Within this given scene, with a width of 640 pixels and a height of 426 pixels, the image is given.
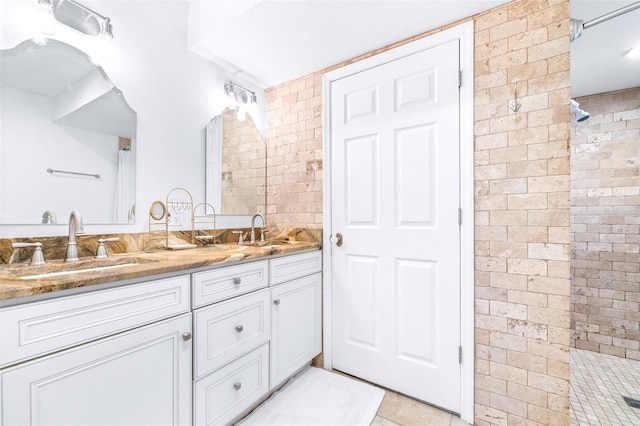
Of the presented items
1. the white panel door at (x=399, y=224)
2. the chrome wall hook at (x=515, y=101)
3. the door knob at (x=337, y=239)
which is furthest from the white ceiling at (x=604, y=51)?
the door knob at (x=337, y=239)

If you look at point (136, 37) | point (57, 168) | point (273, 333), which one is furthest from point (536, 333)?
point (136, 37)

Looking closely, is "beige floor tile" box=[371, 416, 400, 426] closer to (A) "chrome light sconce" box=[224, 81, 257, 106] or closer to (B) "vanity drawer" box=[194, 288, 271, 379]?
(B) "vanity drawer" box=[194, 288, 271, 379]

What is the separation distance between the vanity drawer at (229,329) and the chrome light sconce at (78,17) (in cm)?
154

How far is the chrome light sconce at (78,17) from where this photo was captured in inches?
54.6

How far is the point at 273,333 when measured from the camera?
5.69ft

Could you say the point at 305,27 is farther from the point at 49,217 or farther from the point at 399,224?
the point at 49,217

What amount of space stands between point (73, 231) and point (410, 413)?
1.99 metres

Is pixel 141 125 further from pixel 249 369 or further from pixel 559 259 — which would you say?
pixel 559 259

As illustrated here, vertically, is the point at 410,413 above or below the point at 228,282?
below

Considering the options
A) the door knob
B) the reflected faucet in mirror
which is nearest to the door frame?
the door knob

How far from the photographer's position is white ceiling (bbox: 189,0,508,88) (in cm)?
158

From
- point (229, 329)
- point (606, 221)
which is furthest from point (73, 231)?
point (606, 221)

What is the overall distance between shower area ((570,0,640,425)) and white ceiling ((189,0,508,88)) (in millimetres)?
1304

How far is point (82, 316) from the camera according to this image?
3.20 ft
